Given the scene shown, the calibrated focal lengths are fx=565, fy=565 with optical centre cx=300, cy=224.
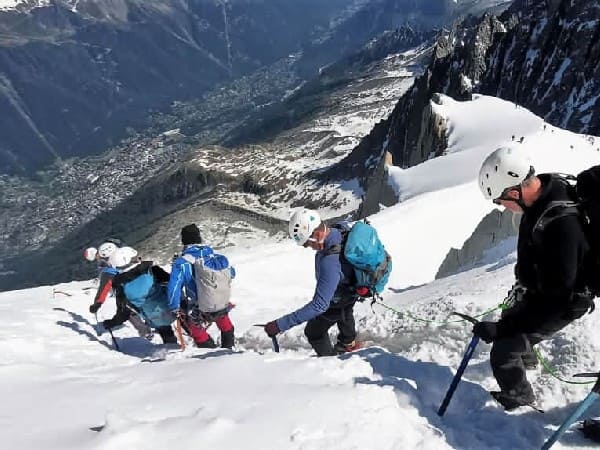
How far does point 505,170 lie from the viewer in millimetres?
5816

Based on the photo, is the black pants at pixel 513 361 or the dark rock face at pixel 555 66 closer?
the black pants at pixel 513 361

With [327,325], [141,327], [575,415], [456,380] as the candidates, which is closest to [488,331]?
[456,380]

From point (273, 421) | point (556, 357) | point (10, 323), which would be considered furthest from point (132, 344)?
point (556, 357)

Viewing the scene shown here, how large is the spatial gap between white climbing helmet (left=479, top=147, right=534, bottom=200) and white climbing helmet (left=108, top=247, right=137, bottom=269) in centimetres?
740

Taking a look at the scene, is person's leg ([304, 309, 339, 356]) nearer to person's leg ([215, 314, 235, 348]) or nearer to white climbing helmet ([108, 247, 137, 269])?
person's leg ([215, 314, 235, 348])

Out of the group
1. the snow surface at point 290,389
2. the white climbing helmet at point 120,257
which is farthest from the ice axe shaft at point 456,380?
the white climbing helmet at point 120,257

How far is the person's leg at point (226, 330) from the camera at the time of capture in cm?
1058

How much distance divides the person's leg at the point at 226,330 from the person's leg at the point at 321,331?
2127mm

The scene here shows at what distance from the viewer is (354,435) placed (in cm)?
582

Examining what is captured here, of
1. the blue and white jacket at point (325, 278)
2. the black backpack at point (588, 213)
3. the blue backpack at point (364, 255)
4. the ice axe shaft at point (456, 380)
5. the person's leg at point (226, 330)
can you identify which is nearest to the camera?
the black backpack at point (588, 213)

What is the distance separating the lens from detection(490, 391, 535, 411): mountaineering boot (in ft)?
21.3

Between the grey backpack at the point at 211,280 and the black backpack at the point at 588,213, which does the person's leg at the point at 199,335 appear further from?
the black backpack at the point at 588,213

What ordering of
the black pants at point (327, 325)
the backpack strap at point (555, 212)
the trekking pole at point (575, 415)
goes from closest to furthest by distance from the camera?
the backpack strap at point (555, 212) < the trekking pole at point (575, 415) < the black pants at point (327, 325)

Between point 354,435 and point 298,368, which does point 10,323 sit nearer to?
point 298,368
